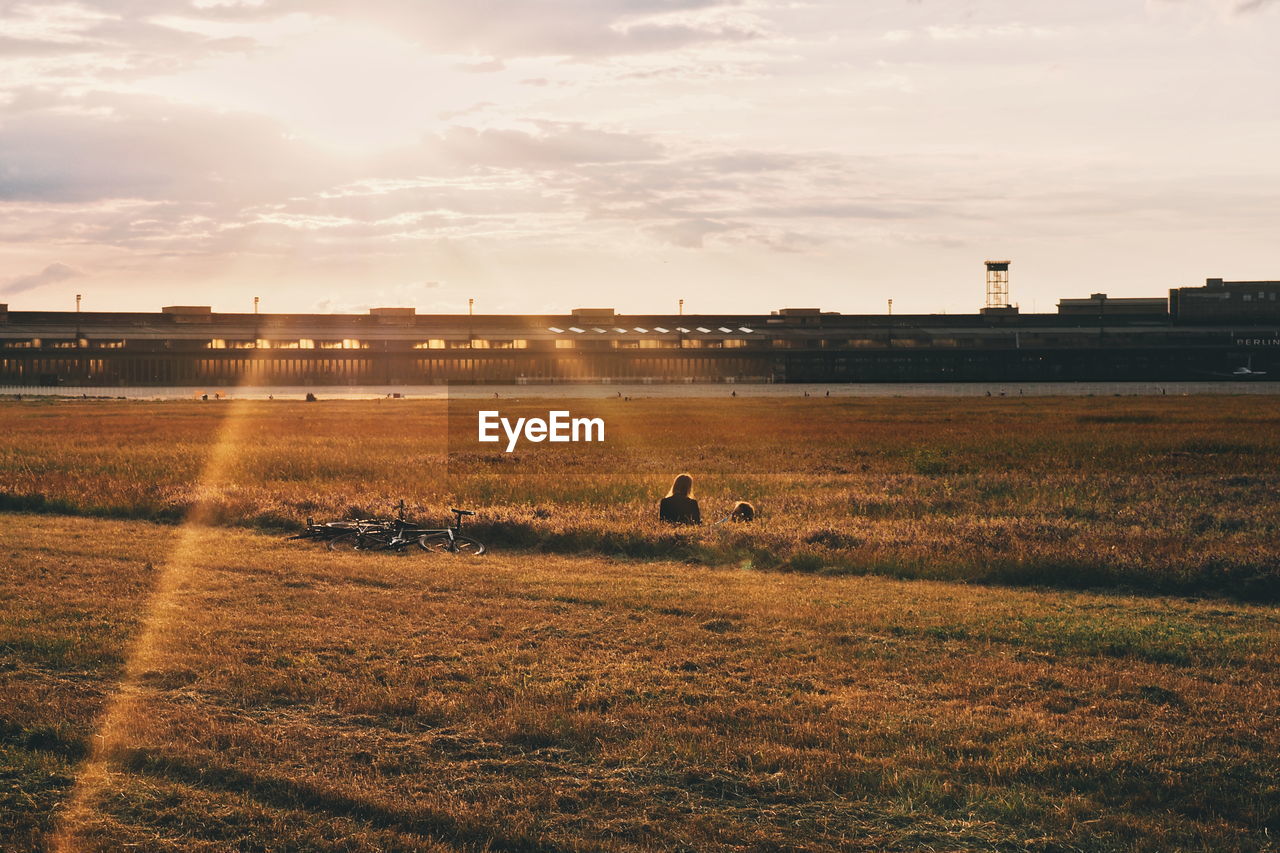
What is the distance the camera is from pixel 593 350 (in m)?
116

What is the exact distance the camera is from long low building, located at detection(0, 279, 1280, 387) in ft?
359

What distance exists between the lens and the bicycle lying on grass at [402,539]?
2153cm

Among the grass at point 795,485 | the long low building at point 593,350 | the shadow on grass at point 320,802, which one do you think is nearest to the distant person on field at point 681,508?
the grass at point 795,485

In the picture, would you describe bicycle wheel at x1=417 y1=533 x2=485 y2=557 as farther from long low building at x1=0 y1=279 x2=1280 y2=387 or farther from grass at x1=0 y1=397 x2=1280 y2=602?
long low building at x1=0 y1=279 x2=1280 y2=387

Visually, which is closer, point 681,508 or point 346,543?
point 346,543

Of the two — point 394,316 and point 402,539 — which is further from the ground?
point 394,316

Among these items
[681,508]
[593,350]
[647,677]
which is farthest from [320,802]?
[593,350]

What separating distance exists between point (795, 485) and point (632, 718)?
74.1 ft

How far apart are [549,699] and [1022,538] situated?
1384 centimetres

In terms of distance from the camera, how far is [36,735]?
9.94m

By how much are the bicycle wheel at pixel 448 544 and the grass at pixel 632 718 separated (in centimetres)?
429

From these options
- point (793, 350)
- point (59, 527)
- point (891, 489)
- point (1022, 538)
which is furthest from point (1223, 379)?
point (59, 527)

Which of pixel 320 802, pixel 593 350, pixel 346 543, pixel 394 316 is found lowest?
pixel 320 802

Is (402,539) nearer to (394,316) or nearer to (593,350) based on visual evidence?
(593,350)
